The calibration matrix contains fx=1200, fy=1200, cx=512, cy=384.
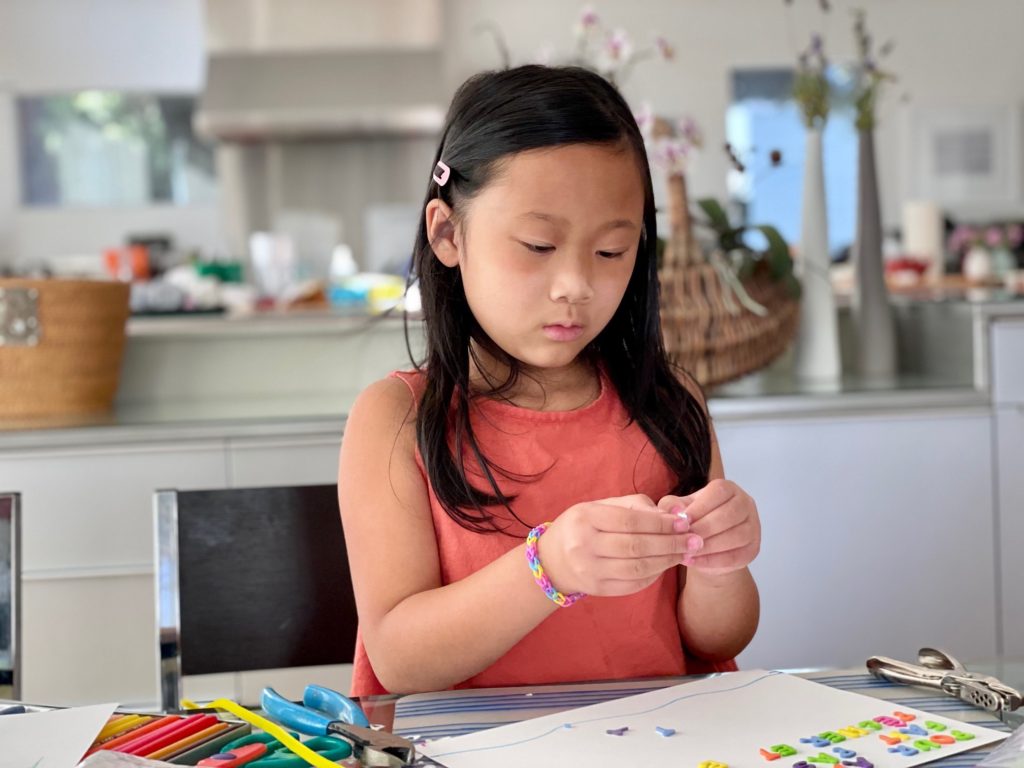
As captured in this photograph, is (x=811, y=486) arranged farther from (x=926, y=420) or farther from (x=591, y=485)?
(x=591, y=485)

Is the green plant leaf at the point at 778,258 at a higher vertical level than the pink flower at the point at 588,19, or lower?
lower

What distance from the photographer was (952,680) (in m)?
0.72

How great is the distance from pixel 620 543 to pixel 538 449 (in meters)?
0.32

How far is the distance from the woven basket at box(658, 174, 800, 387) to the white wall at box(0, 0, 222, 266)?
13.3 feet

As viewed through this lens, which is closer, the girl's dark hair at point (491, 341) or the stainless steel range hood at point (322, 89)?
the girl's dark hair at point (491, 341)

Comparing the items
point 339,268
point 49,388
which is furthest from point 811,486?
Answer: point 339,268

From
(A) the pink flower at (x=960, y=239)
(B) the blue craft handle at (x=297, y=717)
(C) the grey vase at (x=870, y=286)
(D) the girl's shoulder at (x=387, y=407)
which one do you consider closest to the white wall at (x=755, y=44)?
(A) the pink flower at (x=960, y=239)

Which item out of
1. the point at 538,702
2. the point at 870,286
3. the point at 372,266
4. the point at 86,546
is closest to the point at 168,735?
the point at 538,702

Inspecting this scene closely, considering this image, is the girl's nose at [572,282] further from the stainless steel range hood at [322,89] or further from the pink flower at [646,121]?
the stainless steel range hood at [322,89]

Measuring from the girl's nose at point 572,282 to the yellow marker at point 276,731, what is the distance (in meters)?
0.33

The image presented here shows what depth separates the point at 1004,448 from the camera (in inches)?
72.7

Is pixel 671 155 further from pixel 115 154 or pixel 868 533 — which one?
pixel 115 154

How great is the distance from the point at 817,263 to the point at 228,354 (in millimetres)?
1048

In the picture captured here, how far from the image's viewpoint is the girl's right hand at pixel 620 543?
68 centimetres
